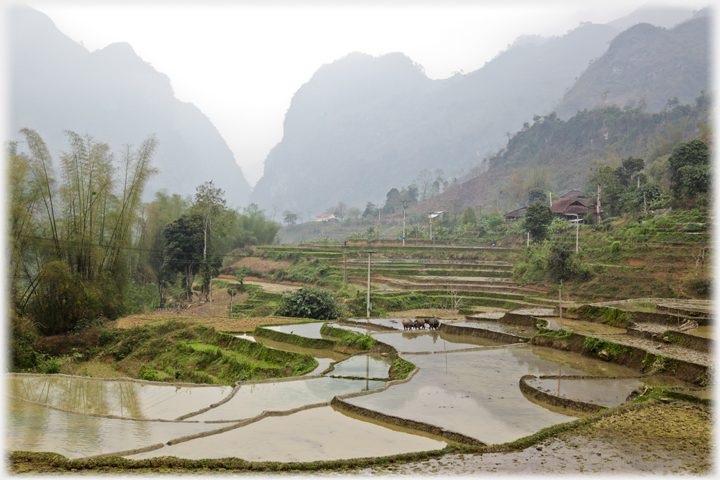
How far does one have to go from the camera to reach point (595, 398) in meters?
10.0

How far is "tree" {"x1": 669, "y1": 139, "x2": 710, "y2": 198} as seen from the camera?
29.1m

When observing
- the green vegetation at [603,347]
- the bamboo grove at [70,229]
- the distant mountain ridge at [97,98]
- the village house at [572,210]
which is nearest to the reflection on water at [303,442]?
the green vegetation at [603,347]

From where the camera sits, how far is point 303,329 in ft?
64.9

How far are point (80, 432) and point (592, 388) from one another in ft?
37.7

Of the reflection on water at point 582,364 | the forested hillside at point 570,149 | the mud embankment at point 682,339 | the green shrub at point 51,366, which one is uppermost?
the forested hillside at point 570,149

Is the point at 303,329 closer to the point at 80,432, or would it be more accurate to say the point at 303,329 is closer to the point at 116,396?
A: the point at 116,396

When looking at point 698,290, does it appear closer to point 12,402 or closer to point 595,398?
point 595,398

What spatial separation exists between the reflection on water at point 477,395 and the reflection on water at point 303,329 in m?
5.55

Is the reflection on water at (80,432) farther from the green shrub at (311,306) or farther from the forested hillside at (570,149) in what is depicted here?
the forested hillside at (570,149)

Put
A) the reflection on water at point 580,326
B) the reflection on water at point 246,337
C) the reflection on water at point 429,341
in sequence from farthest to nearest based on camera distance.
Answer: the reflection on water at point 246,337 < the reflection on water at point 580,326 < the reflection on water at point 429,341

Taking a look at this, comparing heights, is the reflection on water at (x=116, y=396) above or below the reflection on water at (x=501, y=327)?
below

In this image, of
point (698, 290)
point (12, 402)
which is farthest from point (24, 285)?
point (698, 290)

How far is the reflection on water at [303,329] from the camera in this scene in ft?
61.2

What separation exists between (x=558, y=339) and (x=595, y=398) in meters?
5.83
